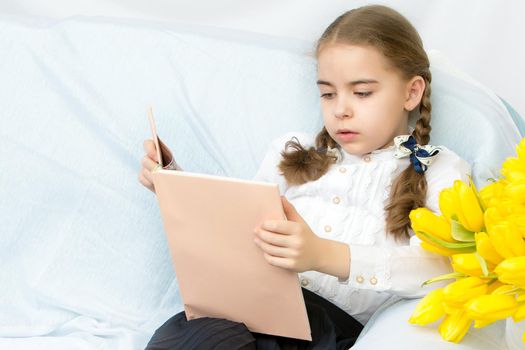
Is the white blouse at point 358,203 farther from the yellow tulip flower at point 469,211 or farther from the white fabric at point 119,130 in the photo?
the yellow tulip flower at point 469,211

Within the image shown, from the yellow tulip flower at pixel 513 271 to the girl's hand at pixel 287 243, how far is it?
0.34 m

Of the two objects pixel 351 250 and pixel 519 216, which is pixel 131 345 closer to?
pixel 351 250

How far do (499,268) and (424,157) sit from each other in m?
0.55

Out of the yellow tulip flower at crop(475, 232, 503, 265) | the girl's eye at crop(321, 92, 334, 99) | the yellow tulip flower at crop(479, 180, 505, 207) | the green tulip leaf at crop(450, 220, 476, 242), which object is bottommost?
the girl's eye at crop(321, 92, 334, 99)

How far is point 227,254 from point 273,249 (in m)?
0.09

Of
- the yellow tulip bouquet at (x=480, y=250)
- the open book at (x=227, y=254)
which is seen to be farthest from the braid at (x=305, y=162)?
the yellow tulip bouquet at (x=480, y=250)

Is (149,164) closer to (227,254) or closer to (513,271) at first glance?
(227,254)

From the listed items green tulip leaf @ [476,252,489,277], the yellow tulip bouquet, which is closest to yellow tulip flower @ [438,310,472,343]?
the yellow tulip bouquet

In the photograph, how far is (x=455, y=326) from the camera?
981mm

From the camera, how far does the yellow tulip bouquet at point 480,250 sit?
0.85m

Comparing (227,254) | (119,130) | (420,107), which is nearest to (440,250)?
(227,254)

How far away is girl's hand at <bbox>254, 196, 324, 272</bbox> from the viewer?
1082 mm

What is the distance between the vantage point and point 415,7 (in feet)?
5.66

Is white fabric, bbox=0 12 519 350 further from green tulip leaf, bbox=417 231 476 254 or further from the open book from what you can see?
green tulip leaf, bbox=417 231 476 254
